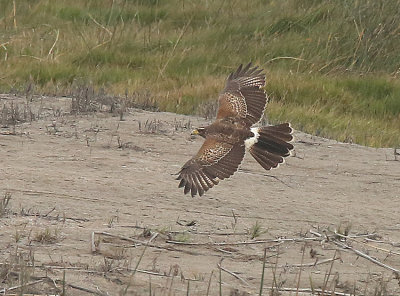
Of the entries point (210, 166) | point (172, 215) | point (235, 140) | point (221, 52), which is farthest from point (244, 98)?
point (221, 52)

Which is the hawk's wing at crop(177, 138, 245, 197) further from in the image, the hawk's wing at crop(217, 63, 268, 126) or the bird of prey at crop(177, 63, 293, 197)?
the hawk's wing at crop(217, 63, 268, 126)

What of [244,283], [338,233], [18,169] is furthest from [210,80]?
[244,283]

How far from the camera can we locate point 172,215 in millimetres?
5641

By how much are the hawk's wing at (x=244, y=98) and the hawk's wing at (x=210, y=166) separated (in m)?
0.59

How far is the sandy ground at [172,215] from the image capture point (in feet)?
14.4

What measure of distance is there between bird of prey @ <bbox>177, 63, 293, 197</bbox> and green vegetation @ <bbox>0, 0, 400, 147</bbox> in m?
1.70

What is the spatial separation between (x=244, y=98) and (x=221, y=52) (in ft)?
14.1

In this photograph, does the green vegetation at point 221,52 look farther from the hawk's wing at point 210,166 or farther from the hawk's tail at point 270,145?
the hawk's wing at point 210,166

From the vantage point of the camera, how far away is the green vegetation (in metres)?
9.68

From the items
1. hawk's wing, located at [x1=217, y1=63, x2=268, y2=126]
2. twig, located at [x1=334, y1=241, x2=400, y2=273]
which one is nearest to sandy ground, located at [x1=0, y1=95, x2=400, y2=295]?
twig, located at [x1=334, y1=241, x2=400, y2=273]

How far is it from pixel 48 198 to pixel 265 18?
690cm

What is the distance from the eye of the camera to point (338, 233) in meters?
5.29

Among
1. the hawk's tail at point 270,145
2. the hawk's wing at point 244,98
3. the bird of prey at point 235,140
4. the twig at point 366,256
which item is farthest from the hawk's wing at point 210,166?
the twig at point 366,256

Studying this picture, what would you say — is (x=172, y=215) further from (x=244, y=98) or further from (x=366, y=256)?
(x=244, y=98)
